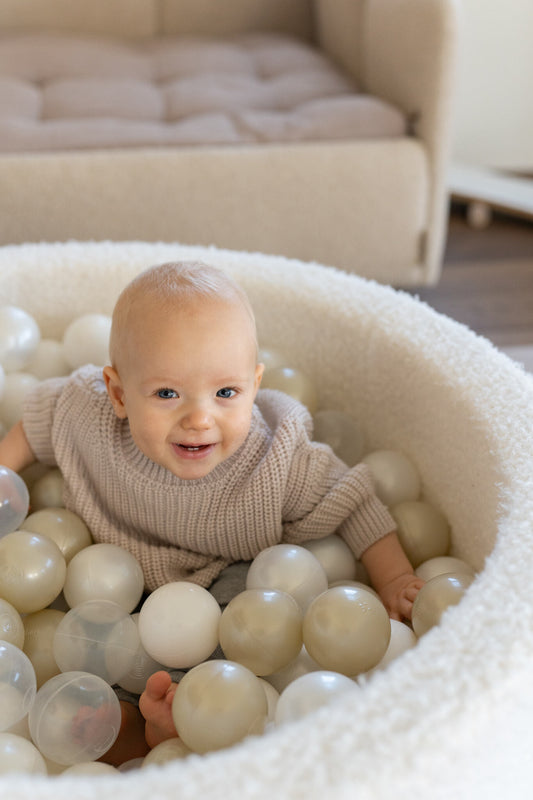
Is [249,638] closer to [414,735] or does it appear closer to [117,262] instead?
[414,735]

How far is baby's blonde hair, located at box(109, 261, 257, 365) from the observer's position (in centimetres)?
81

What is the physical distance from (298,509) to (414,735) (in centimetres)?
45

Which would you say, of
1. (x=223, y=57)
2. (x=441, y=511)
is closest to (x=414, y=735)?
(x=441, y=511)

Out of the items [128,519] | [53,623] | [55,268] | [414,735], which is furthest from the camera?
[55,268]

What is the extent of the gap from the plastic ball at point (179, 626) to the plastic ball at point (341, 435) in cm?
32

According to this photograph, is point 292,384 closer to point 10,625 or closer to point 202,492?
point 202,492

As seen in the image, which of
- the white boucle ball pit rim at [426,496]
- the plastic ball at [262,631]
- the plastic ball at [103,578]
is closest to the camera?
the white boucle ball pit rim at [426,496]

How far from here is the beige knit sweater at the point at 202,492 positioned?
36.6 inches

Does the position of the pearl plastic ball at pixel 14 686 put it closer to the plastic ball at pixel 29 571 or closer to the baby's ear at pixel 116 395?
the plastic ball at pixel 29 571

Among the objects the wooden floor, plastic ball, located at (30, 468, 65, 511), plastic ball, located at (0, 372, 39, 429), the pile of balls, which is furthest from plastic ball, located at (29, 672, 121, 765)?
the wooden floor

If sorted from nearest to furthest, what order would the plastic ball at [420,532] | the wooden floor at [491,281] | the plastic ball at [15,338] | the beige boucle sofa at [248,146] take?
the plastic ball at [420,532], the plastic ball at [15,338], the beige boucle sofa at [248,146], the wooden floor at [491,281]

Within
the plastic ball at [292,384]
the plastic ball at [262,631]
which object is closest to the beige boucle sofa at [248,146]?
the plastic ball at [292,384]

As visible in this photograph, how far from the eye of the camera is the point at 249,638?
753 millimetres

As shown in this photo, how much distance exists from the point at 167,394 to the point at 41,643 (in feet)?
0.94
